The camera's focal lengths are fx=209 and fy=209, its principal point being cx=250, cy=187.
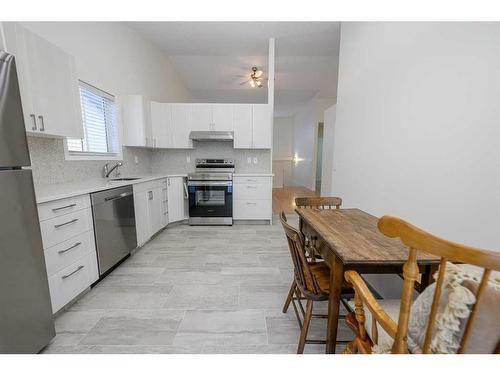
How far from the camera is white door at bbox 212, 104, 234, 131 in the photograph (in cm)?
375

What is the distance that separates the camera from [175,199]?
3619 mm

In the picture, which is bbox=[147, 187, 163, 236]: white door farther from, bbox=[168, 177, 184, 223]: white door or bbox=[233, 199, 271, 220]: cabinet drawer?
bbox=[233, 199, 271, 220]: cabinet drawer

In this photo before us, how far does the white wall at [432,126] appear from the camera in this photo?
3.32 feet

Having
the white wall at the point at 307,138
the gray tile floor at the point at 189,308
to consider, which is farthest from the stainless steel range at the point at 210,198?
the white wall at the point at 307,138

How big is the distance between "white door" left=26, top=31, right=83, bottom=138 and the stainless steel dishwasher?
0.63 m

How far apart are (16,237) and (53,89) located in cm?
127

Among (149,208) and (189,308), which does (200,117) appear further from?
(189,308)

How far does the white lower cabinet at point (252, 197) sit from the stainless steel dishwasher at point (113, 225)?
1748 mm

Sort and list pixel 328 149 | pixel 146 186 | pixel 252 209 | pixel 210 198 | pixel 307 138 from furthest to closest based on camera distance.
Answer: pixel 307 138, pixel 328 149, pixel 252 209, pixel 210 198, pixel 146 186

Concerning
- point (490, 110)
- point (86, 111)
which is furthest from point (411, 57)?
point (86, 111)

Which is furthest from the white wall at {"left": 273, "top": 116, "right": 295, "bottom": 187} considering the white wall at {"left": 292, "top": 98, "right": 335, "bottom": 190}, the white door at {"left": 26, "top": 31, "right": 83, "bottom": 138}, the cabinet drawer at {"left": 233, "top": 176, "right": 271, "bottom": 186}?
the white door at {"left": 26, "top": 31, "right": 83, "bottom": 138}

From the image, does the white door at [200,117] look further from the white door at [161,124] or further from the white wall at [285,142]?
the white wall at [285,142]

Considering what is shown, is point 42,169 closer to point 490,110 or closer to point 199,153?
point 199,153

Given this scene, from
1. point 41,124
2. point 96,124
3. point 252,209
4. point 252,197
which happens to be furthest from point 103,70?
point 252,209
